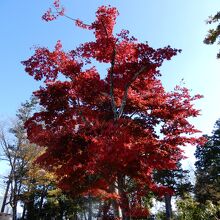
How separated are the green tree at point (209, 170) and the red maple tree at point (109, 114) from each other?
76.6 feet

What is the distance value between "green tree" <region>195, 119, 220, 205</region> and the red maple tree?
23.4 metres

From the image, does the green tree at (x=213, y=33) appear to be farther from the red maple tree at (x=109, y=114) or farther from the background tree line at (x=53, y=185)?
the background tree line at (x=53, y=185)

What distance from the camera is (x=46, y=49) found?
11.5 meters

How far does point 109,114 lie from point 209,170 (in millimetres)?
30043

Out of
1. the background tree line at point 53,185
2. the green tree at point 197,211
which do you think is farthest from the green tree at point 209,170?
the green tree at point 197,211

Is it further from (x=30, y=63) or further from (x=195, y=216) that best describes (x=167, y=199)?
(x=30, y=63)

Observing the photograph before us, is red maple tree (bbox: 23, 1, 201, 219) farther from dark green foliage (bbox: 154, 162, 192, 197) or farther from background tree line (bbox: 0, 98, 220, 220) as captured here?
dark green foliage (bbox: 154, 162, 192, 197)

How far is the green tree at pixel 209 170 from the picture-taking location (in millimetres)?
32562

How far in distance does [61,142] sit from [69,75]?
292 centimetres

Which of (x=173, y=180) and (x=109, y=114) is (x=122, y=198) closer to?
(x=109, y=114)

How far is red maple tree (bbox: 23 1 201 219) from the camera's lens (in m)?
9.77

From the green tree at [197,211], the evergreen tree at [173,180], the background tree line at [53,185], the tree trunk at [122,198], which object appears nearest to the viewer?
the tree trunk at [122,198]

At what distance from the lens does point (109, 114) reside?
11.3m

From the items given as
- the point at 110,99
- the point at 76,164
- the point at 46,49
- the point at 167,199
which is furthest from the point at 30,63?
the point at 167,199
